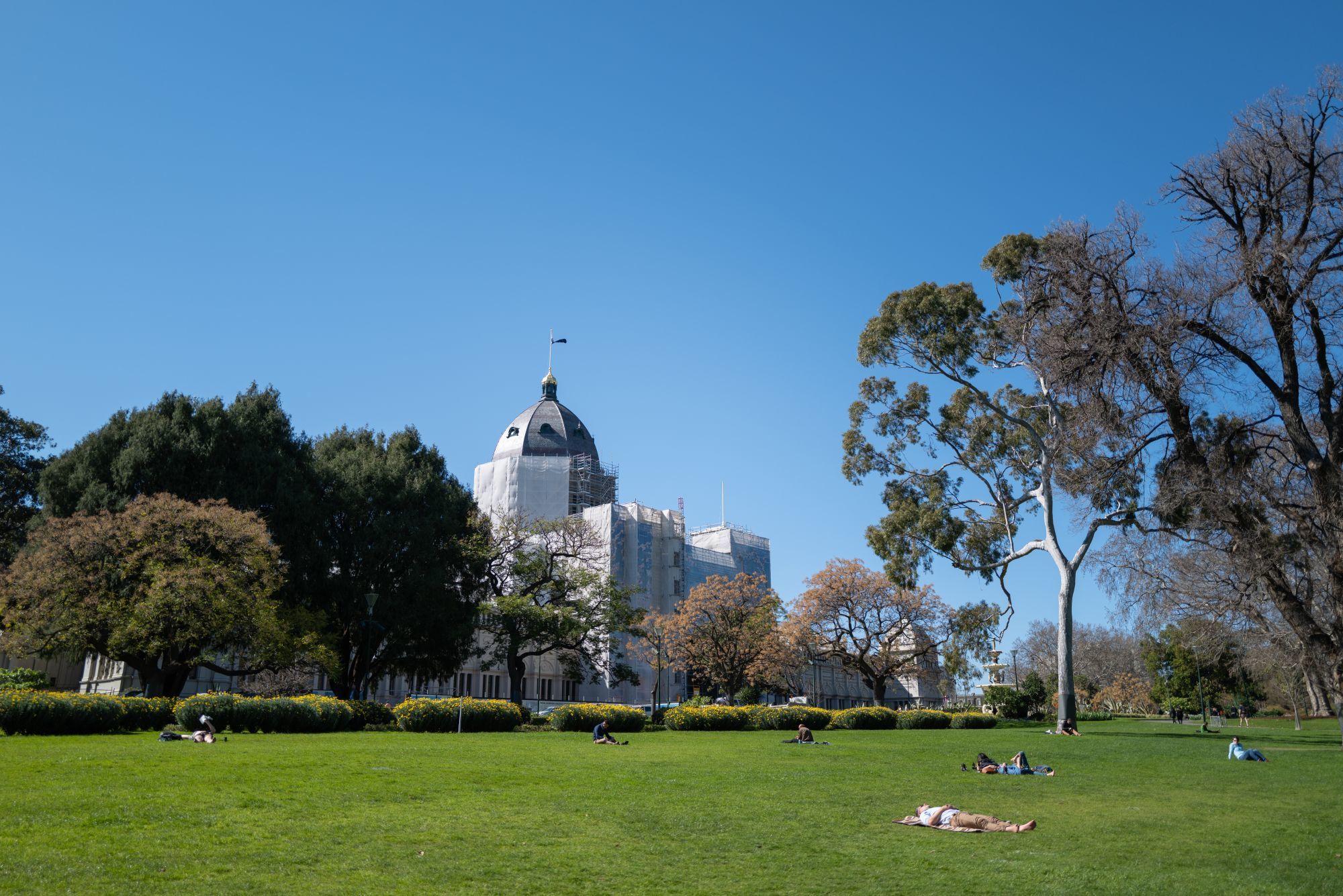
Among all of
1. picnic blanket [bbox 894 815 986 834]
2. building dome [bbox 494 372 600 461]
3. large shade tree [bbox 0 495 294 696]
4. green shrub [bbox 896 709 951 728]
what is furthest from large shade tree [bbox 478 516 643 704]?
picnic blanket [bbox 894 815 986 834]

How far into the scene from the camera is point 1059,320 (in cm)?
1483

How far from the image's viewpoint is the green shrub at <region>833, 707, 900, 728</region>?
120ft

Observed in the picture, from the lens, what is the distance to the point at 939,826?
11.3 meters

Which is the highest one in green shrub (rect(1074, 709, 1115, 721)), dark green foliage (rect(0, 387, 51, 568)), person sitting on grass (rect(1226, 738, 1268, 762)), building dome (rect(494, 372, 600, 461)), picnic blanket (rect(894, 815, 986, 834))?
building dome (rect(494, 372, 600, 461))

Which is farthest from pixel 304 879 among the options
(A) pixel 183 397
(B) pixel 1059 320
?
(A) pixel 183 397

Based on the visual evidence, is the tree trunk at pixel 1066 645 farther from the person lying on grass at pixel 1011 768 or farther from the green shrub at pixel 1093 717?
the green shrub at pixel 1093 717

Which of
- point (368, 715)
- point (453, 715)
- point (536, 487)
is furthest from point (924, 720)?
point (536, 487)

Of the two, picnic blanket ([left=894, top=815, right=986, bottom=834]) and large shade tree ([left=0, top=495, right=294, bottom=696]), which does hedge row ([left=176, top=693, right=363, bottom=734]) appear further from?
picnic blanket ([left=894, top=815, right=986, bottom=834])

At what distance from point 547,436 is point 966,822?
216 ft

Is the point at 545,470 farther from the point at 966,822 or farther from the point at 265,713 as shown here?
the point at 966,822

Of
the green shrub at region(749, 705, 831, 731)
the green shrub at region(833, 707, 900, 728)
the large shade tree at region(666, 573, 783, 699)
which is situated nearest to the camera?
the green shrub at region(749, 705, 831, 731)

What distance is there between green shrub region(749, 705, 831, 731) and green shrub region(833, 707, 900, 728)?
0.56 m

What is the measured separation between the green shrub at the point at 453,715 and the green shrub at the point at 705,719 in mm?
6854

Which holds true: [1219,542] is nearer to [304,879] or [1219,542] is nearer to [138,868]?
[304,879]
